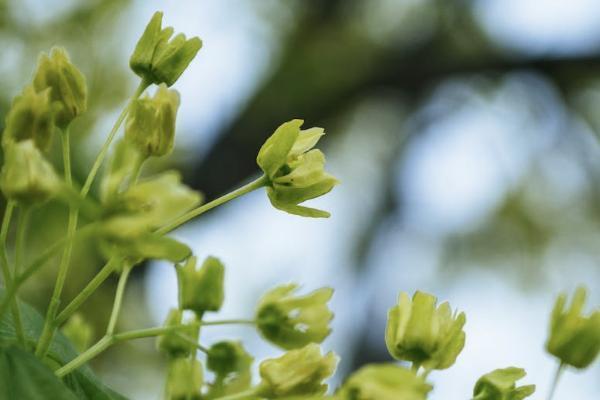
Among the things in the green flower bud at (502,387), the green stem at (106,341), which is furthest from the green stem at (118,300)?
the green flower bud at (502,387)

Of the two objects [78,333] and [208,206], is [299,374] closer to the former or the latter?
[208,206]

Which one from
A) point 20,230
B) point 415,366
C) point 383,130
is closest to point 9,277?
point 20,230

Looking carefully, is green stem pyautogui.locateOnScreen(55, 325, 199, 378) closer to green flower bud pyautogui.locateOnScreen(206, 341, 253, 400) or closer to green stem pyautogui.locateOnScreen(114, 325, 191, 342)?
green stem pyautogui.locateOnScreen(114, 325, 191, 342)

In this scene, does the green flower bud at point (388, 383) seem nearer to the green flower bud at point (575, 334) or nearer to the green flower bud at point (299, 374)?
the green flower bud at point (299, 374)

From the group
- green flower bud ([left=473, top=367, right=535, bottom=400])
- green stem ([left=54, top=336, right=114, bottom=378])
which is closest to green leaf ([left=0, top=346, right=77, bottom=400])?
green stem ([left=54, top=336, right=114, bottom=378])

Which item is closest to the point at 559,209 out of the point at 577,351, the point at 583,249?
the point at 583,249
